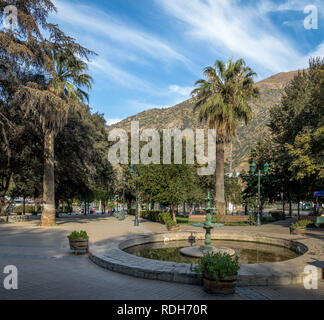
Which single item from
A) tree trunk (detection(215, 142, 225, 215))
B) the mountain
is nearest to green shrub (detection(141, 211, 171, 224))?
tree trunk (detection(215, 142, 225, 215))

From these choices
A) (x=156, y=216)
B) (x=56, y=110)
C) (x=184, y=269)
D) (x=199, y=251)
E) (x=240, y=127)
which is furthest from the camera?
(x=240, y=127)

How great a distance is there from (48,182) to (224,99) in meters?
16.1

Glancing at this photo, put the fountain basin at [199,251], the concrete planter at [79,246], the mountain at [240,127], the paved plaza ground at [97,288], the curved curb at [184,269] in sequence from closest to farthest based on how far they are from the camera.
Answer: the paved plaza ground at [97,288] < the curved curb at [184,269] < the concrete planter at [79,246] < the fountain basin at [199,251] < the mountain at [240,127]

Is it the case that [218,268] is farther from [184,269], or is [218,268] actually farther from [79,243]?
[79,243]

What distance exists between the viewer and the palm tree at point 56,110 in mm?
19312

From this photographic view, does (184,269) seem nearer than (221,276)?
No

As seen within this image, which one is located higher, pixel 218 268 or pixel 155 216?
pixel 218 268

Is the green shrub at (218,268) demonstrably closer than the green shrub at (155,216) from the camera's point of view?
Yes

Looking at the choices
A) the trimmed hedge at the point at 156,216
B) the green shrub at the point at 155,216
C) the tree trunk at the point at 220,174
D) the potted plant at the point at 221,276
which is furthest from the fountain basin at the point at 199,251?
the tree trunk at the point at 220,174

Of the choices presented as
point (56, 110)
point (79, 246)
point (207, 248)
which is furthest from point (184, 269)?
point (56, 110)

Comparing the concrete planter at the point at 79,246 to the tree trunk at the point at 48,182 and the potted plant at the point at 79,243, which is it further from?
the tree trunk at the point at 48,182

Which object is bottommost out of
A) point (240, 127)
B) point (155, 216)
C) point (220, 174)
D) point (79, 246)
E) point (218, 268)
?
point (155, 216)

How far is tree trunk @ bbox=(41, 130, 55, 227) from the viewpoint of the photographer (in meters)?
20.2

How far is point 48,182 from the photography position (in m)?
20.7
